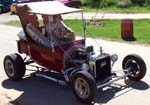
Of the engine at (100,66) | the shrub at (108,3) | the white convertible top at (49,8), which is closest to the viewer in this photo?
the engine at (100,66)

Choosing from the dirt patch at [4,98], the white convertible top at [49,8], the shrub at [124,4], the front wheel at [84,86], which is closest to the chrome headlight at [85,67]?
the front wheel at [84,86]

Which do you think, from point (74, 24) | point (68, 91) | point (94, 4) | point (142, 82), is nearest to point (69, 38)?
point (68, 91)

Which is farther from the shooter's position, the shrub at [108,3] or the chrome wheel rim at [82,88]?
the shrub at [108,3]

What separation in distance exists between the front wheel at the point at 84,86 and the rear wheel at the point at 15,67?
2255 millimetres

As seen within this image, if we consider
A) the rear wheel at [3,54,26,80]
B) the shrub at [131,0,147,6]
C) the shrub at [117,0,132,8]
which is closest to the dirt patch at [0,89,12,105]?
the rear wheel at [3,54,26,80]

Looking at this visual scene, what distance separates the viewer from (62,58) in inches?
406

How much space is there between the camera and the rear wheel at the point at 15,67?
36.5 ft

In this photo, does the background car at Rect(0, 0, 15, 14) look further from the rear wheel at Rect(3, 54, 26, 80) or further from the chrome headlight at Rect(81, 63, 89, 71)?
the chrome headlight at Rect(81, 63, 89, 71)

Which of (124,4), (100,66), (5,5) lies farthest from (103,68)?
(5,5)

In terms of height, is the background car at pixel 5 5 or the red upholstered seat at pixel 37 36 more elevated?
the red upholstered seat at pixel 37 36

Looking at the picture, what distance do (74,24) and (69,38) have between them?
12.7 meters

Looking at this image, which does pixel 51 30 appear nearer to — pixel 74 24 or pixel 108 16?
pixel 74 24

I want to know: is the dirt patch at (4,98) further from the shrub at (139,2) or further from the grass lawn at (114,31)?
the shrub at (139,2)

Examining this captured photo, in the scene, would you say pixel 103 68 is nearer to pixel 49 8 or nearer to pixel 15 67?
pixel 49 8
